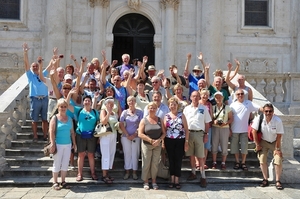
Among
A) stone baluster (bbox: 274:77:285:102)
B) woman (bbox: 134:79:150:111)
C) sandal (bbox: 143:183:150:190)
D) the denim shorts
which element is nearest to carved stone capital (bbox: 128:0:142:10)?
stone baluster (bbox: 274:77:285:102)

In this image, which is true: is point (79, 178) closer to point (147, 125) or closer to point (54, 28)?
point (147, 125)

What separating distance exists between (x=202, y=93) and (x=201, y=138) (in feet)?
3.25

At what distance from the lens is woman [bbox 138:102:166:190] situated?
7.37 m

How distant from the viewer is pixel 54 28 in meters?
15.2

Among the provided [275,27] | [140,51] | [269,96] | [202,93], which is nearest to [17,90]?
[202,93]

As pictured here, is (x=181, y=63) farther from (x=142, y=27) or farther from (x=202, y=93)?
(x=202, y=93)

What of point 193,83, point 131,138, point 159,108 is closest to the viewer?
point 131,138

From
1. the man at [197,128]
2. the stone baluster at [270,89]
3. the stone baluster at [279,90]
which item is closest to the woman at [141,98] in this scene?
the man at [197,128]

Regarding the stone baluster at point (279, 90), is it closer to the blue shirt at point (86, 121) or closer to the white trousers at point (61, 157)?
the blue shirt at point (86, 121)

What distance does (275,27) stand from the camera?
16156mm

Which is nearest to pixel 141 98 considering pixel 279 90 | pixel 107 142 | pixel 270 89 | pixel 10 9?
pixel 107 142

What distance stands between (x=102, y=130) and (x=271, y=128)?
11.6 feet

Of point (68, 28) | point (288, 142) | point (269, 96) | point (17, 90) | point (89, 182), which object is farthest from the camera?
point (68, 28)

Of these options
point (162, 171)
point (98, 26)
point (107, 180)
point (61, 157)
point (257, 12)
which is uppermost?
point (257, 12)
